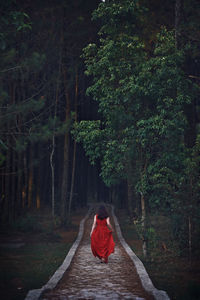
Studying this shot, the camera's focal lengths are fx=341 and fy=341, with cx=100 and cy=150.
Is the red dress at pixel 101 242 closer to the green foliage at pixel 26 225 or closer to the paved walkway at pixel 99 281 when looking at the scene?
the paved walkway at pixel 99 281

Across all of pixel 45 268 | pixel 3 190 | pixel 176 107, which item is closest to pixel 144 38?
pixel 176 107

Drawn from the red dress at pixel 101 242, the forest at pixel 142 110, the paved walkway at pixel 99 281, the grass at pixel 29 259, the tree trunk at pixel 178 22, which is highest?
Result: the tree trunk at pixel 178 22

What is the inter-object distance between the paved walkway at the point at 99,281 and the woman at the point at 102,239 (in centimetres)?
31

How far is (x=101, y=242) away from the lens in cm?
1048

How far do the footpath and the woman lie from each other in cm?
31

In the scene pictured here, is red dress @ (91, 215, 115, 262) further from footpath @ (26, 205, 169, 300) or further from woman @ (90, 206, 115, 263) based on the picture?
footpath @ (26, 205, 169, 300)

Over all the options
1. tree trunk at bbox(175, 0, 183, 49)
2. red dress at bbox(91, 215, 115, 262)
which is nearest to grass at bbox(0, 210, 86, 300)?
red dress at bbox(91, 215, 115, 262)

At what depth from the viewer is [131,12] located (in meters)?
14.8

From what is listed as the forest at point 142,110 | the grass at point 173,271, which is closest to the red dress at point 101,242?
the grass at point 173,271

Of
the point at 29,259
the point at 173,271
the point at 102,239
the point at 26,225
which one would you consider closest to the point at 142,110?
the point at 102,239

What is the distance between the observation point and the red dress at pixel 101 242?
34.1ft

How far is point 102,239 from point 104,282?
101 inches

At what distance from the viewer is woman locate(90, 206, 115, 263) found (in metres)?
10.4

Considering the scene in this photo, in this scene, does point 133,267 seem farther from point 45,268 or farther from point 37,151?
point 37,151
